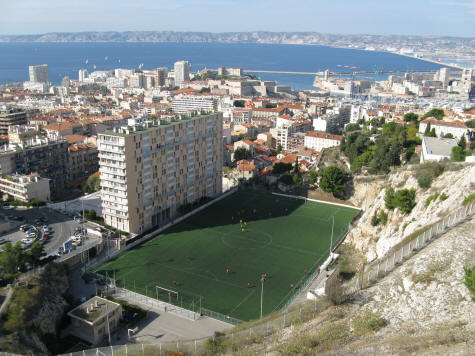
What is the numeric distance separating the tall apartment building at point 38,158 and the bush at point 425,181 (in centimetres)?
3395

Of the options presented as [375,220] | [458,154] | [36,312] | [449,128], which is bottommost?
[36,312]

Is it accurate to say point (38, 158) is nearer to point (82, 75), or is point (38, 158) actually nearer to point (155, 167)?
point (155, 167)

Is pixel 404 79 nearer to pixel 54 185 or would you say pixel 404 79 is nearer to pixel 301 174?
pixel 301 174

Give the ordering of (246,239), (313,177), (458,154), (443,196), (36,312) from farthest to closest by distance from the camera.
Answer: (313,177) → (458,154) → (246,239) → (443,196) → (36,312)

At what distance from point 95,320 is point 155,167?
14.9 m

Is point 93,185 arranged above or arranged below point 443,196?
below

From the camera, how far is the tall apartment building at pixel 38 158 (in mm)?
43406

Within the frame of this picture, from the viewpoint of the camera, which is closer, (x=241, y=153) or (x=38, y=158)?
(x=38, y=158)

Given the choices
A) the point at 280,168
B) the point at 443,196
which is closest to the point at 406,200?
the point at 443,196

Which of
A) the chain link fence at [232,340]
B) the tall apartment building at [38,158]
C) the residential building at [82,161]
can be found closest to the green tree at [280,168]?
the residential building at [82,161]

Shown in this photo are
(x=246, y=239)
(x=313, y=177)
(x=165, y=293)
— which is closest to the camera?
(x=165, y=293)

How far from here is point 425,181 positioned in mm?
30156

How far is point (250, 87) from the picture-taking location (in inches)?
4882

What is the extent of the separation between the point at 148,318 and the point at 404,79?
492ft
